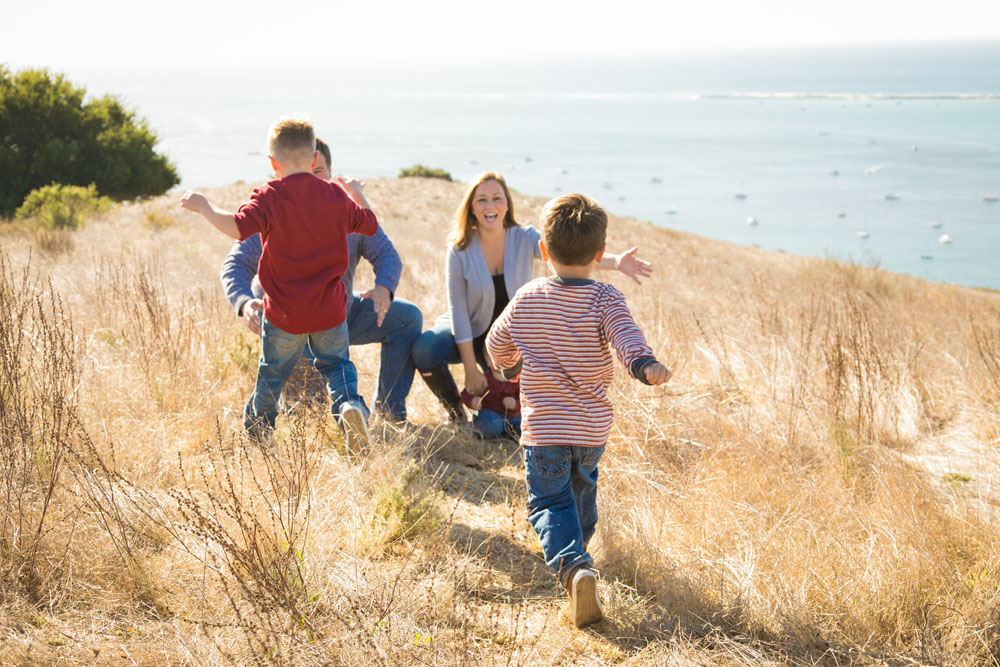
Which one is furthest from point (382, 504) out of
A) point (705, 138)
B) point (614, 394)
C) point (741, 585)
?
point (705, 138)

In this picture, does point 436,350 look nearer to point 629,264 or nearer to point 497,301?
point 497,301

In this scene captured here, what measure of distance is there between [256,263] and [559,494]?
253 cm

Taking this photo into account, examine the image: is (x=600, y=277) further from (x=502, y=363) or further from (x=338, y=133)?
(x=338, y=133)

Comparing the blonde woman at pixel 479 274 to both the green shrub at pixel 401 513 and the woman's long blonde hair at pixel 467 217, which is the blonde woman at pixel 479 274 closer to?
the woman's long blonde hair at pixel 467 217

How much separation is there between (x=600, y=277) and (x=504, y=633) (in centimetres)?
966

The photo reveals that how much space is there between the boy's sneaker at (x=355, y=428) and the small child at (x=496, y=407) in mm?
1011

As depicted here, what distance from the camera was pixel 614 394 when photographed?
14.6 ft

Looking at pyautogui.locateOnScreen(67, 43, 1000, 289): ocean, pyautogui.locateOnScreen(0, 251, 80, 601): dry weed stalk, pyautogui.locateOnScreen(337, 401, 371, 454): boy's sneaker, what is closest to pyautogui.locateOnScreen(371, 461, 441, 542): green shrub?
pyautogui.locateOnScreen(337, 401, 371, 454): boy's sneaker

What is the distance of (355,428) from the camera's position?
354 centimetres

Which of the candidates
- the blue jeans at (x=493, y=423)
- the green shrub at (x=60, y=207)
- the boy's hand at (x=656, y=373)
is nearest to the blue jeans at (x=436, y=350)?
the blue jeans at (x=493, y=423)

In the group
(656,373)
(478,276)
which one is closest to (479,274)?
(478,276)

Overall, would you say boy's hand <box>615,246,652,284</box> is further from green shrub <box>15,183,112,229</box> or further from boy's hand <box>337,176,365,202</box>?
green shrub <box>15,183,112,229</box>

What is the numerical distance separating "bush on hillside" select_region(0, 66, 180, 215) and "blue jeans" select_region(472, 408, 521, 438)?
74.1ft

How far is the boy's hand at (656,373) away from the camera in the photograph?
7.43 ft
